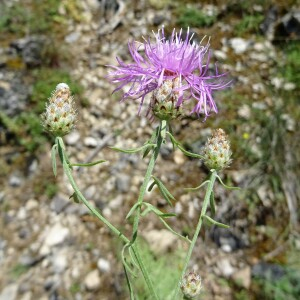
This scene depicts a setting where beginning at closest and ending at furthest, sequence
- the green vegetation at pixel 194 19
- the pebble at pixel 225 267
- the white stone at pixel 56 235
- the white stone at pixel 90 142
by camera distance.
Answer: the pebble at pixel 225 267 → the white stone at pixel 56 235 → the white stone at pixel 90 142 → the green vegetation at pixel 194 19

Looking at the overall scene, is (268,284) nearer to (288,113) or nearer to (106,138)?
(288,113)

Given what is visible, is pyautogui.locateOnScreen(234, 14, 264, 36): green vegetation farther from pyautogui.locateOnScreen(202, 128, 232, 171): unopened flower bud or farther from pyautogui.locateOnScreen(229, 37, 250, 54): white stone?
pyautogui.locateOnScreen(202, 128, 232, 171): unopened flower bud

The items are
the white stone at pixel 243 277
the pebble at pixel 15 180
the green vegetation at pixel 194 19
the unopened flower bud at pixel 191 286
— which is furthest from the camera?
the green vegetation at pixel 194 19

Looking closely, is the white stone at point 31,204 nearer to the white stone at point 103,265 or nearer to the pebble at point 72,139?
the pebble at point 72,139

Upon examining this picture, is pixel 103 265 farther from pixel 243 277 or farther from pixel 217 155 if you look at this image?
pixel 217 155

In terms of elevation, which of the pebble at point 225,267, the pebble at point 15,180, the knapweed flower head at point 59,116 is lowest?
the pebble at point 15,180

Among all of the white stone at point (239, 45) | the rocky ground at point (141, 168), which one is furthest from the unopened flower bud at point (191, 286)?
the white stone at point (239, 45)

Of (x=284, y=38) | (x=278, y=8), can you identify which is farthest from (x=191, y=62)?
(x=278, y=8)
